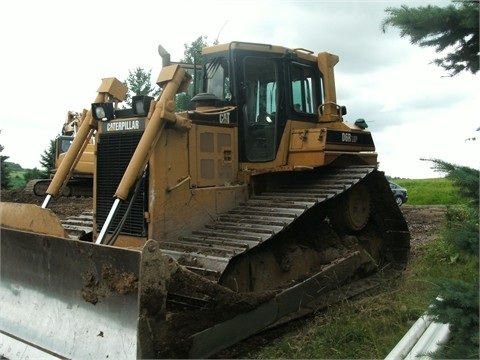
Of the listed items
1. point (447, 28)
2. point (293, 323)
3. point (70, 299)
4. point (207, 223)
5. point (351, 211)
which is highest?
point (447, 28)

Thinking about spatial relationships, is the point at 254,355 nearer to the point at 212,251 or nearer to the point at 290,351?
the point at 290,351

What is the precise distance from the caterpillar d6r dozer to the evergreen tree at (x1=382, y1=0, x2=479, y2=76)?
89.9 inches

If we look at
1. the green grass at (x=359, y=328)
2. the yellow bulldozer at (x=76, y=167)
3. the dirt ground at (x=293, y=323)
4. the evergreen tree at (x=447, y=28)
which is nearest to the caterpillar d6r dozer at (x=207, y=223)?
the dirt ground at (x=293, y=323)

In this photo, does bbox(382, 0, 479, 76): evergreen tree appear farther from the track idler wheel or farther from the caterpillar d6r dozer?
the track idler wheel

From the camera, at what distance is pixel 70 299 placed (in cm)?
475

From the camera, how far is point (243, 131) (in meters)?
6.37

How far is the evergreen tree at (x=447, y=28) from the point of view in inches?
115

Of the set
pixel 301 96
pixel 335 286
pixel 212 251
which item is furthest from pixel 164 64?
pixel 335 286

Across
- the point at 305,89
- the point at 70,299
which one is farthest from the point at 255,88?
the point at 70,299

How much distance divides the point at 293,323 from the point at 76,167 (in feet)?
28.0

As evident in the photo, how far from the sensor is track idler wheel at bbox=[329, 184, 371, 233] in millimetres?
6797

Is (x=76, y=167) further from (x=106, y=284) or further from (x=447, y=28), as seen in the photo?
(x=447, y=28)

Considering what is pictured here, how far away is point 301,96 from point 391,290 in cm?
261

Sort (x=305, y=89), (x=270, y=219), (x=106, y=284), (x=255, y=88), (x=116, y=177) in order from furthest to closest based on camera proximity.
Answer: (x=305, y=89) < (x=255, y=88) < (x=116, y=177) < (x=270, y=219) < (x=106, y=284)
